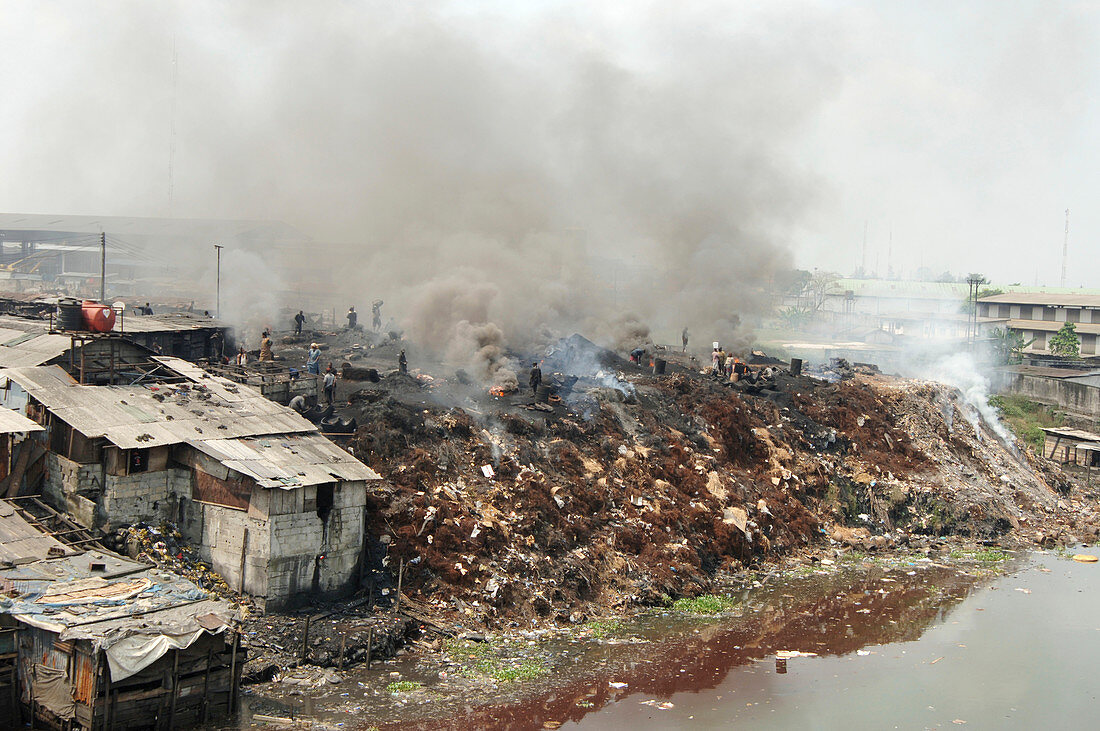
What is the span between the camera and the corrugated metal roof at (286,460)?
53.6 feet

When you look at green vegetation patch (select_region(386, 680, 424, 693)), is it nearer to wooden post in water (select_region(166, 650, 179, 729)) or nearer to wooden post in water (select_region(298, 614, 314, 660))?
wooden post in water (select_region(298, 614, 314, 660))

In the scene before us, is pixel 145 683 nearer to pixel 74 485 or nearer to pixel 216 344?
pixel 74 485

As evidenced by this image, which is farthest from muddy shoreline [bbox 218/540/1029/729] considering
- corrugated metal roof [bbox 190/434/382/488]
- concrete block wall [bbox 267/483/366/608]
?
corrugated metal roof [bbox 190/434/382/488]

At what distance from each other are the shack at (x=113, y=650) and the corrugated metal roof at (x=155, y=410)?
144 inches

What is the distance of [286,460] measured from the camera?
56.4 ft

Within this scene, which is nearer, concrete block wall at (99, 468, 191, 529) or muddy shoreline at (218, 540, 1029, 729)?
muddy shoreline at (218, 540, 1029, 729)

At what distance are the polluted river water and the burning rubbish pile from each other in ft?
4.26

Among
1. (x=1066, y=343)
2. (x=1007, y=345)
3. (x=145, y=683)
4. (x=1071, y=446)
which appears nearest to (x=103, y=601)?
(x=145, y=683)

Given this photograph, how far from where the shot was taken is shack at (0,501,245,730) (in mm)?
12008

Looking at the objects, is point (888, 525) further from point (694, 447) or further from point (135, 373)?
point (135, 373)

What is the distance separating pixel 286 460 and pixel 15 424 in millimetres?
4937

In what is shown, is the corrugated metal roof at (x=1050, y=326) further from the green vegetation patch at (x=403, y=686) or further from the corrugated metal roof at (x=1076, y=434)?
the green vegetation patch at (x=403, y=686)

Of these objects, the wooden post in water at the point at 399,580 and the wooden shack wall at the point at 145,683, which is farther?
the wooden post in water at the point at 399,580

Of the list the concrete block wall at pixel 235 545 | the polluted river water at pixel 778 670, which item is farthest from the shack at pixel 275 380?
the polluted river water at pixel 778 670
